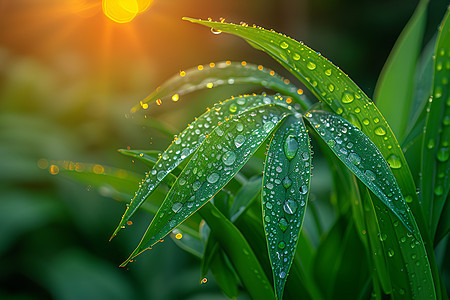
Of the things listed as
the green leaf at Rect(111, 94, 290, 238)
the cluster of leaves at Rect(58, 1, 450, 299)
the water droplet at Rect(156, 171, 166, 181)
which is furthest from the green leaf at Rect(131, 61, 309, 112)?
the water droplet at Rect(156, 171, 166, 181)

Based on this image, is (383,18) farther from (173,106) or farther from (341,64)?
(173,106)

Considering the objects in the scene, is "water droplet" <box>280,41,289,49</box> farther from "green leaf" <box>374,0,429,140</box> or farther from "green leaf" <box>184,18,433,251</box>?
"green leaf" <box>374,0,429,140</box>

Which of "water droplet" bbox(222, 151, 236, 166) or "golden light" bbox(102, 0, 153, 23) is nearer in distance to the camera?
"water droplet" bbox(222, 151, 236, 166)

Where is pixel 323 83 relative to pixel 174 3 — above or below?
below

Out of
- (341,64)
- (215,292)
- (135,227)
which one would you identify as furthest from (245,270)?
(341,64)

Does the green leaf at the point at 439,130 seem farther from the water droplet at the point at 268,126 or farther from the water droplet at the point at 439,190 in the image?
the water droplet at the point at 268,126

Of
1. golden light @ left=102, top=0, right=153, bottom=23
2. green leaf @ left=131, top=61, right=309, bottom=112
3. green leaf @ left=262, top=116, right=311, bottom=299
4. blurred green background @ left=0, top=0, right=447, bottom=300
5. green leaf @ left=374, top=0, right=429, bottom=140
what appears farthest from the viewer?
golden light @ left=102, top=0, right=153, bottom=23

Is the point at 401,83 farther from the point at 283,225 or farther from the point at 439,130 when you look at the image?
the point at 283,225
